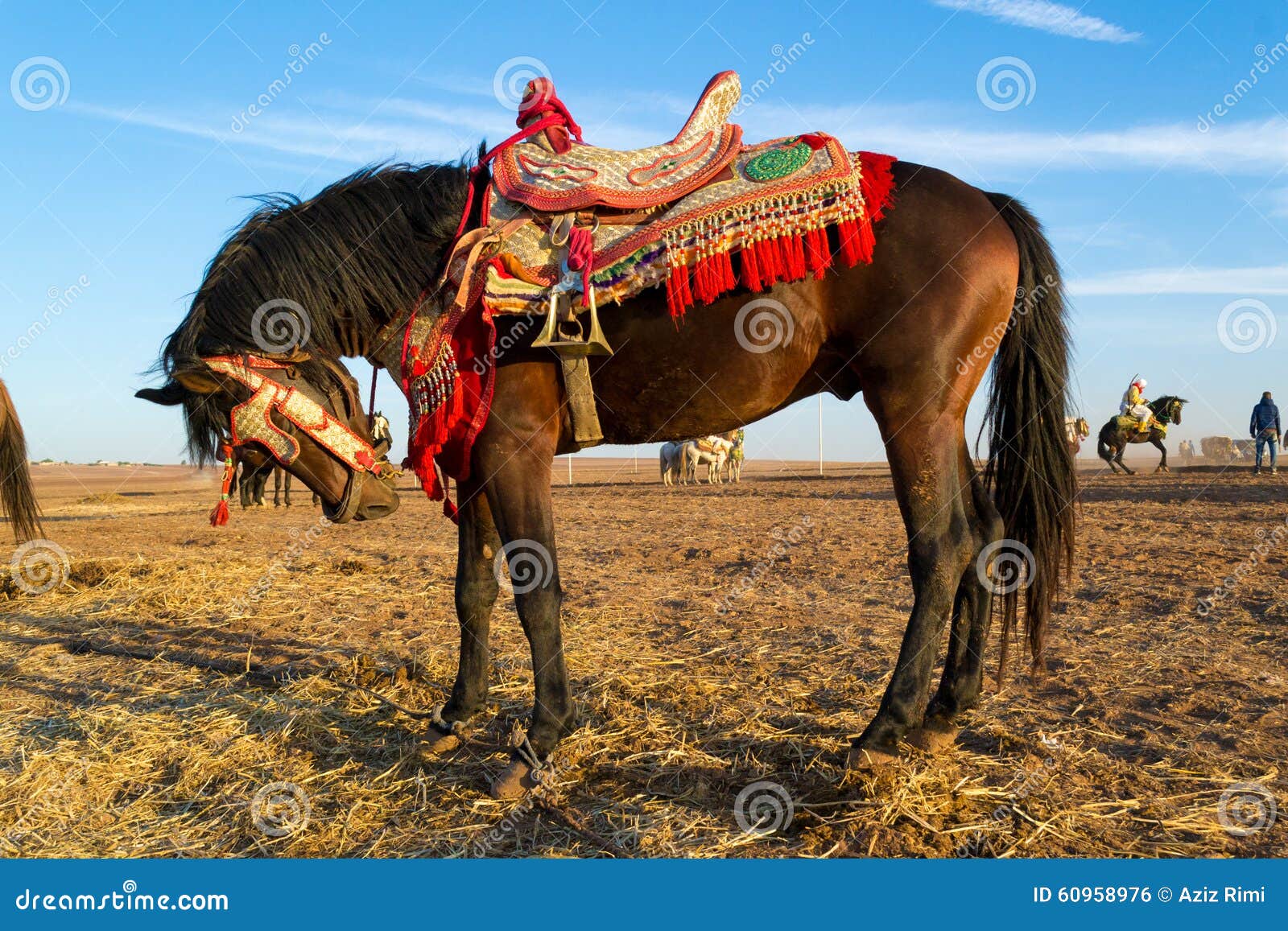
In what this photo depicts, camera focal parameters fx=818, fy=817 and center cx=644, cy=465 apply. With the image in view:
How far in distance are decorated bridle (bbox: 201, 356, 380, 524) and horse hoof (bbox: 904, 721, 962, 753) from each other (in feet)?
8.44

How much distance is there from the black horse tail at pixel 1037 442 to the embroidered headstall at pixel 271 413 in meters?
2.93

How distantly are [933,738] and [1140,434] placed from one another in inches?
948

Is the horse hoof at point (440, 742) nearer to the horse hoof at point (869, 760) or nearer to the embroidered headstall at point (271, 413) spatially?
the embroidered headstall at point (271, 413)

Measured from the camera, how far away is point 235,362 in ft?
11.1

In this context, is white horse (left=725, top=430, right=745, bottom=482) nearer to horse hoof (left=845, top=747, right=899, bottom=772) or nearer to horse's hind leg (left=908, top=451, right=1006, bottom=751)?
horse's hind leg (left=908, top=451, right=1006, bottom=751)

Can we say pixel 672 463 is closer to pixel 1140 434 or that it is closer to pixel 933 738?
pixel 1140 434

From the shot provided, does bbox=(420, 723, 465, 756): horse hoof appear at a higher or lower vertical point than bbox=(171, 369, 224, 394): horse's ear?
lower

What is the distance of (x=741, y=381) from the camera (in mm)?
3252

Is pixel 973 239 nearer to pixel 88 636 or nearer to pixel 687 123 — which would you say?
pixel 687 123

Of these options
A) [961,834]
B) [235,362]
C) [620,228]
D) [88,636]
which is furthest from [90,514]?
[961,834]

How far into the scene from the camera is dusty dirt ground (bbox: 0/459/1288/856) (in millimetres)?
2734

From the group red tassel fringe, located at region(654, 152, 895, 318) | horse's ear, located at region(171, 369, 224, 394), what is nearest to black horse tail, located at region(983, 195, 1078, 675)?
red tassel fringe, located at region(654, 152, 895, 318)

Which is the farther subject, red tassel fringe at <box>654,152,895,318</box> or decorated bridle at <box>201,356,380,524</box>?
decorated bridle at <box>201,356,380,524</box>

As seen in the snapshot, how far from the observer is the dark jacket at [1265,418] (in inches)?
795
